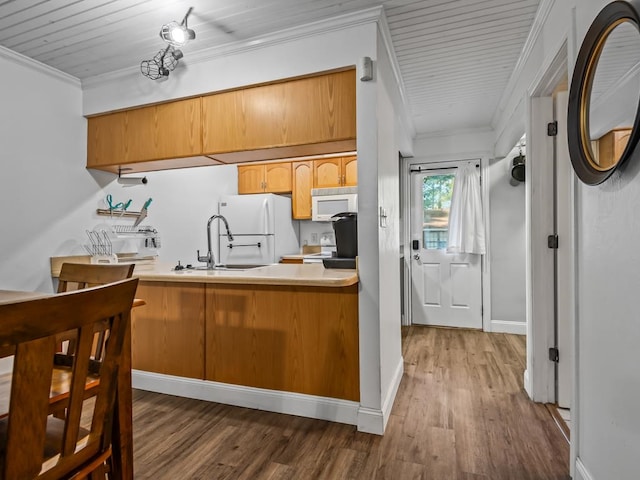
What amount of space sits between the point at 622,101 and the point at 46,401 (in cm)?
Result: 182

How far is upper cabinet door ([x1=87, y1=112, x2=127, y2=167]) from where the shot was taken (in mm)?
2697

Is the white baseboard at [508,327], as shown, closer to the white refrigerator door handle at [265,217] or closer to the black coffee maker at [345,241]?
the black coffee maker at [345,241]

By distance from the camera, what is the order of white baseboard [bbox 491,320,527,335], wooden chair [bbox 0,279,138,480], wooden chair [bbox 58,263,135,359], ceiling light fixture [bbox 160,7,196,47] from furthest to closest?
white baseboard [bbox 491,320,527,335]
ceiling light fixture [bbox 160,7,196,47]
wooden chair [bbox 58,263,135,359]
wooden chair [bbox 0,279,138,480]

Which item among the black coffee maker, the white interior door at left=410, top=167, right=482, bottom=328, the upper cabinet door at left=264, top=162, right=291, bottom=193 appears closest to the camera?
the black coffee maker

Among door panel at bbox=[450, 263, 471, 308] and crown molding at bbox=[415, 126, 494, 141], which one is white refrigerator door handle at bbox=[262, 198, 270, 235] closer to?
crown molding at bbox=[415, 126, 494, 141]

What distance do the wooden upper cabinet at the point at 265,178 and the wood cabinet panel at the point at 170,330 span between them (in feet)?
7.62

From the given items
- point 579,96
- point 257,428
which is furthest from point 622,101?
point 257,428

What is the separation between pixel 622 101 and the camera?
3.74 ft

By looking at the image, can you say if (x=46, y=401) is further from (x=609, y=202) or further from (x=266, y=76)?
(x=266, y=76)

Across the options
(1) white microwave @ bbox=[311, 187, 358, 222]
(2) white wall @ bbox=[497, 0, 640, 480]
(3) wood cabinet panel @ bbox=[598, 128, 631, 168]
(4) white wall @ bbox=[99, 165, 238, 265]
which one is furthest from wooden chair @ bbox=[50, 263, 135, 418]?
(1) white microwave @ bbox=[311, 187, 358, 222]

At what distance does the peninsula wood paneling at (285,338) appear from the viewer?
2.05 metres

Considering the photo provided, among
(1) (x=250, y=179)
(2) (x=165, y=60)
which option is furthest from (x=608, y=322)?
(1) (x=250, y=179)

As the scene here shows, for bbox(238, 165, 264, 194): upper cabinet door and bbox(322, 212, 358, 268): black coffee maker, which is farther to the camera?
bbox(238, 165, 264, 194): upper cabinet door

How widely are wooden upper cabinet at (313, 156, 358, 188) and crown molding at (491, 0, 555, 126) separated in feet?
5.63
